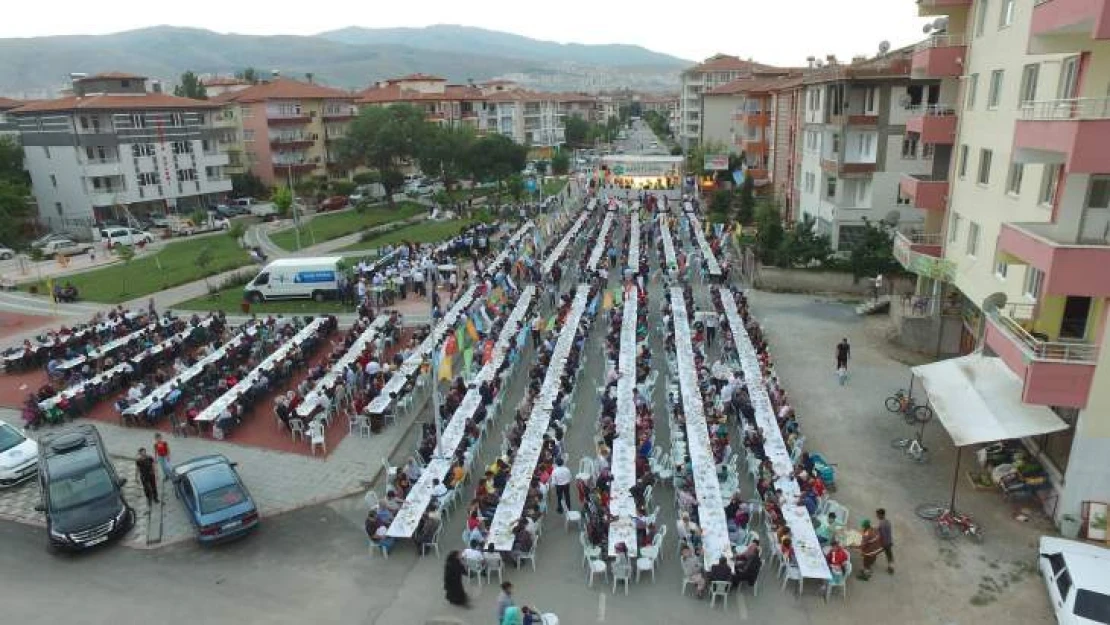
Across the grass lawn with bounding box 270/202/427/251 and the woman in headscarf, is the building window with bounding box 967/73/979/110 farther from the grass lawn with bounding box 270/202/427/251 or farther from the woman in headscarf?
the grass lawn with bounding box 270/202/427/251

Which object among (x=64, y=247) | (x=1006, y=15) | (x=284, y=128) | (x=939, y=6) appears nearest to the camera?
(x=1006, y=15)

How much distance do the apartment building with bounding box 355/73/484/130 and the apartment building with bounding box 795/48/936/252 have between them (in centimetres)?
6432

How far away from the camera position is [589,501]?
14984 millimetres

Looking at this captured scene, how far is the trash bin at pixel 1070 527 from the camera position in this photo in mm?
14555

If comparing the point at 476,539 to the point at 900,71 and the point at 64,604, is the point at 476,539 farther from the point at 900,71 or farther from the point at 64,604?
the point at 900,71

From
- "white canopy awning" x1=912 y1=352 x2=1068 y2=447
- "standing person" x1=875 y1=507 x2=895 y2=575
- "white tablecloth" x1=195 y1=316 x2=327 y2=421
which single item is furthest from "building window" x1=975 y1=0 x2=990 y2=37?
"white tablecloth" x1=195 y1=316 x2=327 y2=421

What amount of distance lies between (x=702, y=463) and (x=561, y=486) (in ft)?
10.9

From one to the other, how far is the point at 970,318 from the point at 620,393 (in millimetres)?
13620

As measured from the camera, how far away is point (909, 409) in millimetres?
20156

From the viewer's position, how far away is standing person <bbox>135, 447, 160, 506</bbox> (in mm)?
16750

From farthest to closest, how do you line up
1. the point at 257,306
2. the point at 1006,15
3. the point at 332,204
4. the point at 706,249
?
the point at 332,204 < the point at 706,249 < the point at 257,306 < the point at 1006,15

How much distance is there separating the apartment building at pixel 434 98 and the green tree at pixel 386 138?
24.2 meters

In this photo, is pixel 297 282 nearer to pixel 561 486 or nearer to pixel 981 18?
pixel 561 486

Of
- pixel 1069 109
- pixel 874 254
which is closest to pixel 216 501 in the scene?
pixel 1069 109
